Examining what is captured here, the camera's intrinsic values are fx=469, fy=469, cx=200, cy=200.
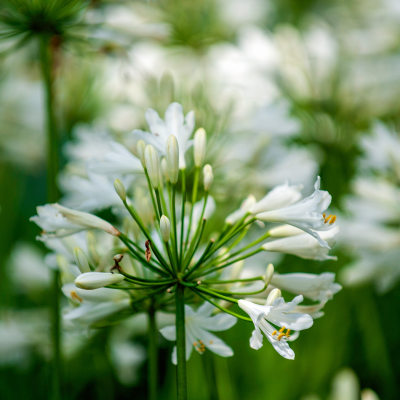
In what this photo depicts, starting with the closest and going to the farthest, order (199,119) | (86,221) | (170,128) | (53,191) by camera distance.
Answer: (86,221) → (170,128) → (53,191) → (199,119)

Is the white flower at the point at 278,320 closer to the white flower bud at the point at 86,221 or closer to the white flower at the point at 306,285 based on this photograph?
the white flower at the point at 306,285

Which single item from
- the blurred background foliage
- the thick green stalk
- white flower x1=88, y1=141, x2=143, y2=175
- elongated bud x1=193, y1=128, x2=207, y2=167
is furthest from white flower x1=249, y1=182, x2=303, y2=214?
the thick green stalk

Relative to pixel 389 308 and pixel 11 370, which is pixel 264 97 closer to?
pixel 389 308

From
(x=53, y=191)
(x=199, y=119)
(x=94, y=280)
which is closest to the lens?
(x=94, y=280)

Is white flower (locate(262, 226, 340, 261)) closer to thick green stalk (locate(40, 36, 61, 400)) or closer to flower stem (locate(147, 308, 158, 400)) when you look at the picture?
flower stem (locate(147, 308, 158, 400))

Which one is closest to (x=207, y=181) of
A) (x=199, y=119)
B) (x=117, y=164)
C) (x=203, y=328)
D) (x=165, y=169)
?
(x=165, y=169)

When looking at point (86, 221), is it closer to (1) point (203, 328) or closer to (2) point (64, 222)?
(2) point (64, 222)

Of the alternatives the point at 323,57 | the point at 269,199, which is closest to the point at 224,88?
the point at 323,57
